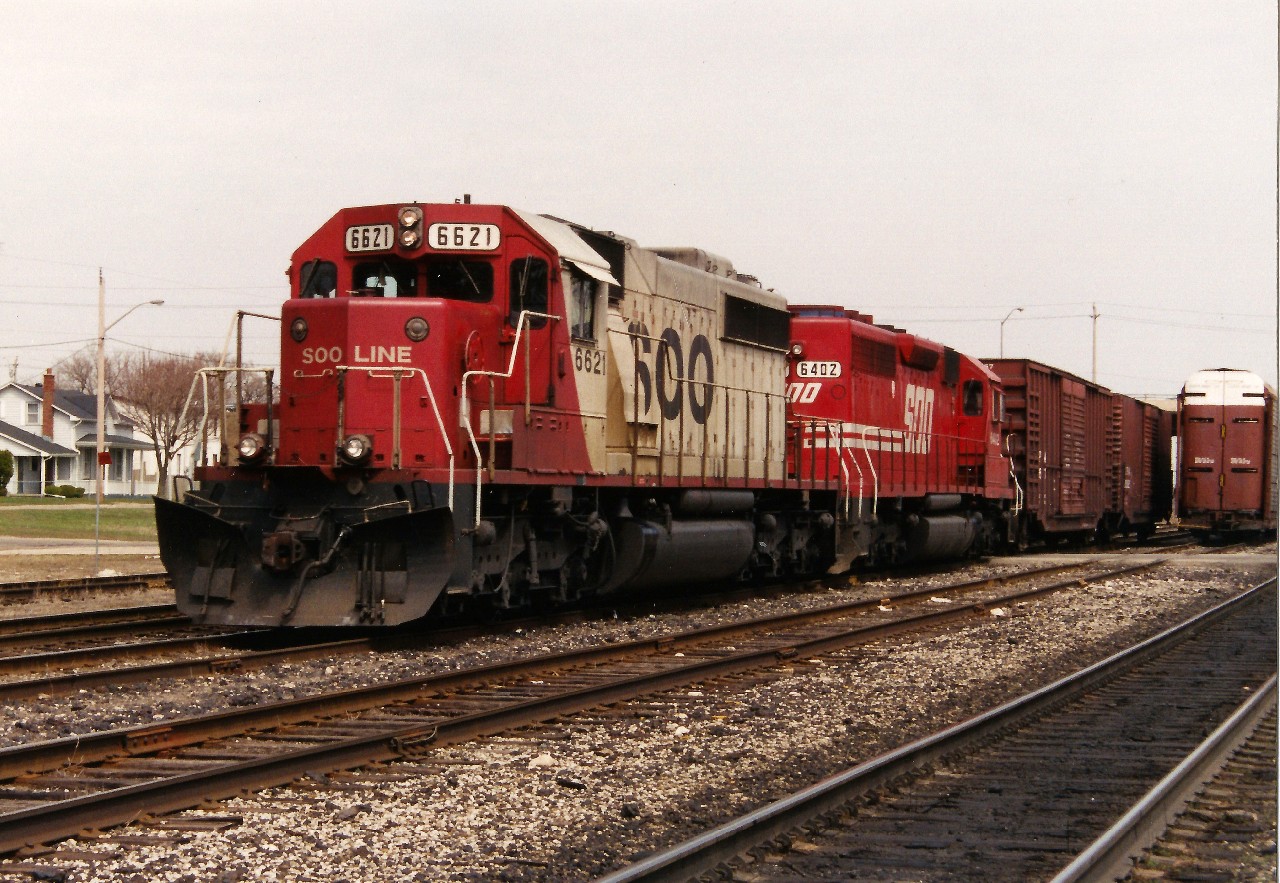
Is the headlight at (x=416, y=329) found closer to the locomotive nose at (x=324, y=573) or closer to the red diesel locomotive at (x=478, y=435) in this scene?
the red diesel locomotive at (x=478, y=435)

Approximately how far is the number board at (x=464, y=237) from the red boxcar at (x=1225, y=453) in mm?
24686

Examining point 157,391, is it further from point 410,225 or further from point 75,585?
point 410,225

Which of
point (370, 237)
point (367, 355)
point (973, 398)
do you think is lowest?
point (367, 355)

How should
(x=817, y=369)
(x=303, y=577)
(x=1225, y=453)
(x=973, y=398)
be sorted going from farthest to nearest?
(x=1225, y=453), (x=973, y=398), (x=817, y=369), (x=303, y=577)

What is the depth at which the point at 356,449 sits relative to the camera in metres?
11.1

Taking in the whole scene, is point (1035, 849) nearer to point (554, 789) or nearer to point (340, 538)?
point (554, 789)

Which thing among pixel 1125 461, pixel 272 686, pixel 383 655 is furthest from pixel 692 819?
pixel 1125 461

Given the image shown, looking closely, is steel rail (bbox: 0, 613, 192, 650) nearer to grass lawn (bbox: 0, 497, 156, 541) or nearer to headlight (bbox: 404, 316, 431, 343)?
headlight (bbox: 404, 316, 431, 343)

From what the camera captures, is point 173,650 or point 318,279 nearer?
point 173,650

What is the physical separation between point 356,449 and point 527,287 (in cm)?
220

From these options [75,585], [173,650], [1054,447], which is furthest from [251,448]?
[1054,447]

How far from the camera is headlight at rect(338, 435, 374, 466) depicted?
36.3 ft

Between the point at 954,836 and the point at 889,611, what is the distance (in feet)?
33.3

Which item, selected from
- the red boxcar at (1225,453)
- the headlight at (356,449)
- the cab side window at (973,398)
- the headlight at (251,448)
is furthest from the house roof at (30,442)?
the headlight at (356,449)
